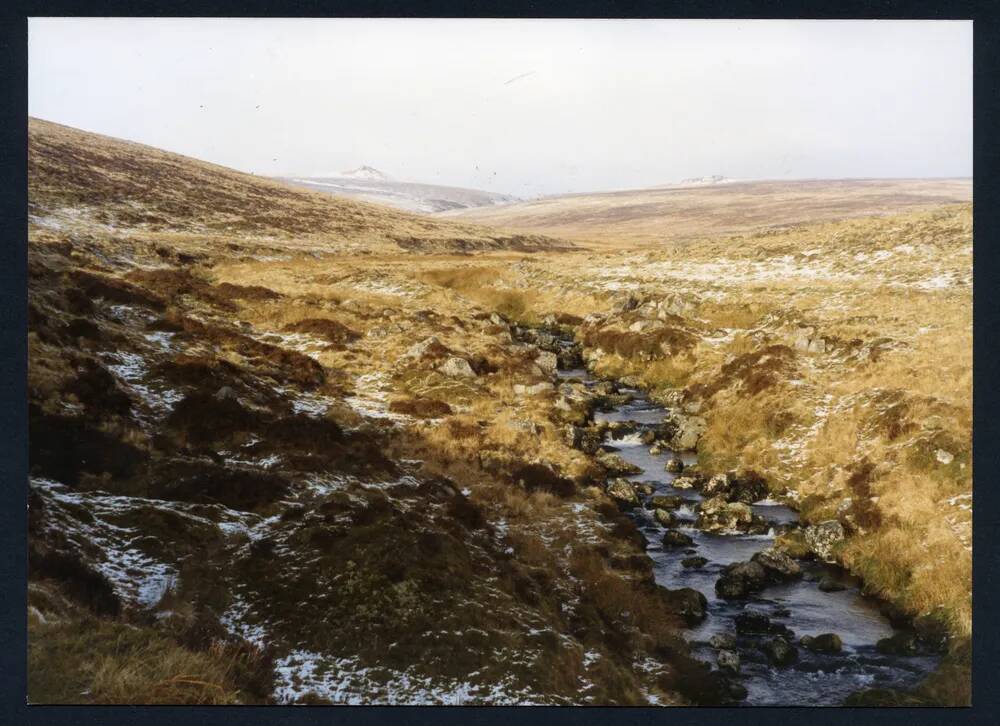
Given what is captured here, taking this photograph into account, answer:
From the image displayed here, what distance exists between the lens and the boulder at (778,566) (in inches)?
481

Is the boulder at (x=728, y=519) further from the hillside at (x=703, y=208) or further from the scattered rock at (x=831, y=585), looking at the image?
the hillside at (x=703, y=208)

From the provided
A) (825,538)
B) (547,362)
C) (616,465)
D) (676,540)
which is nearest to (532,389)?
(547,362)

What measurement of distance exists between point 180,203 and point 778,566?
26.7 m

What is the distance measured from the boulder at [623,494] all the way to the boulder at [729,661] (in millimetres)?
4795

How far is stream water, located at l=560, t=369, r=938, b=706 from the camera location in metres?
9.88

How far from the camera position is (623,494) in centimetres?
1490

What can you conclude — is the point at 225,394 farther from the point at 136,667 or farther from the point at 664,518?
the point at 664,518

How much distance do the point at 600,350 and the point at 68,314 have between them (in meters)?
18.8

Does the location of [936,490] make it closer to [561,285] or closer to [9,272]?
[9,272]

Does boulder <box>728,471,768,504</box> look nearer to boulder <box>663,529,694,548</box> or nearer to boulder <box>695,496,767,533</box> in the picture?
boulder <box>695,496,767,533</box>

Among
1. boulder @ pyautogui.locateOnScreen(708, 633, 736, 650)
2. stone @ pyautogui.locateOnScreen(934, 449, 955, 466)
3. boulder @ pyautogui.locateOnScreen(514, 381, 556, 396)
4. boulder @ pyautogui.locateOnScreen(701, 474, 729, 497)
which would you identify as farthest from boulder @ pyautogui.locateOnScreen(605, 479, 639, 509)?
stone @ pyautogui.locateOnScreen(934, 449, 955, 466)

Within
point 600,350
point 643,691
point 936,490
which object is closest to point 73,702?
point 643,691

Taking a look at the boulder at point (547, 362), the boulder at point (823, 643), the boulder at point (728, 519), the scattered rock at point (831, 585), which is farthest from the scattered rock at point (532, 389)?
the boulder at point (823, 643)

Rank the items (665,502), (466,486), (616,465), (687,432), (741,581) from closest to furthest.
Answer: (741,581) < (466,486) < (665,502) < (616,465) < (687,432)
